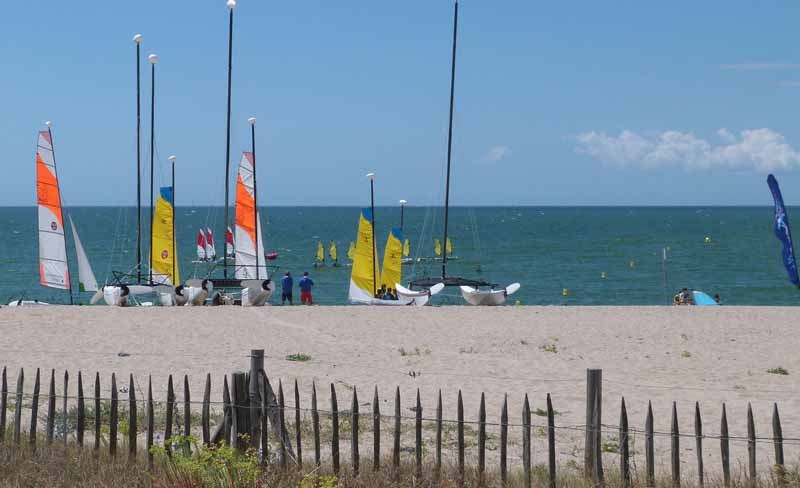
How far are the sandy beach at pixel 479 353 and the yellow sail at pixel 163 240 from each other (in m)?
10.5

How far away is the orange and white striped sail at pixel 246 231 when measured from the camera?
35.7m

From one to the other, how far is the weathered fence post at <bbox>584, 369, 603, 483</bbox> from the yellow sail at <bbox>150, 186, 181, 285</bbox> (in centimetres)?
3037

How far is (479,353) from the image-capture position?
1925cm

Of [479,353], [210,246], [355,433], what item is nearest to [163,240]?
[479,353]

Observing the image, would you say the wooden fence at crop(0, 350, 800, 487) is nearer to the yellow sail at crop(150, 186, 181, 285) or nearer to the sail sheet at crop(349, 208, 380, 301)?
the sail sheet at crop(349, 208, 380, 301)

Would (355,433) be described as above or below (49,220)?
below

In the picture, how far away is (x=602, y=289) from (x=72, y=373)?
155ft

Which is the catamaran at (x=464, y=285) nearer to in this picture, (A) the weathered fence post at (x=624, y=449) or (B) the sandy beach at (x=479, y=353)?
(B) the sandy beach at (x=479, y=353)

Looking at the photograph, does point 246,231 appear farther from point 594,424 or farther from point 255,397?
point 594,424

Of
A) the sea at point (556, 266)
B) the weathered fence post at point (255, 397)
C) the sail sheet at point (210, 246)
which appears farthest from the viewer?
the sail sheet at point (210, 246)

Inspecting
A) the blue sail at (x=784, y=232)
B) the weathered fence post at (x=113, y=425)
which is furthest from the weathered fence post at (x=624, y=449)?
the blue sail at (x=784, y=232)

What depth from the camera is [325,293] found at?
183 feet

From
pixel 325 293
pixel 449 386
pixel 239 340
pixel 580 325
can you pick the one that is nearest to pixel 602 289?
pixel 325 293

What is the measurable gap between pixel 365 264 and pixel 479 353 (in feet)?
60.2
